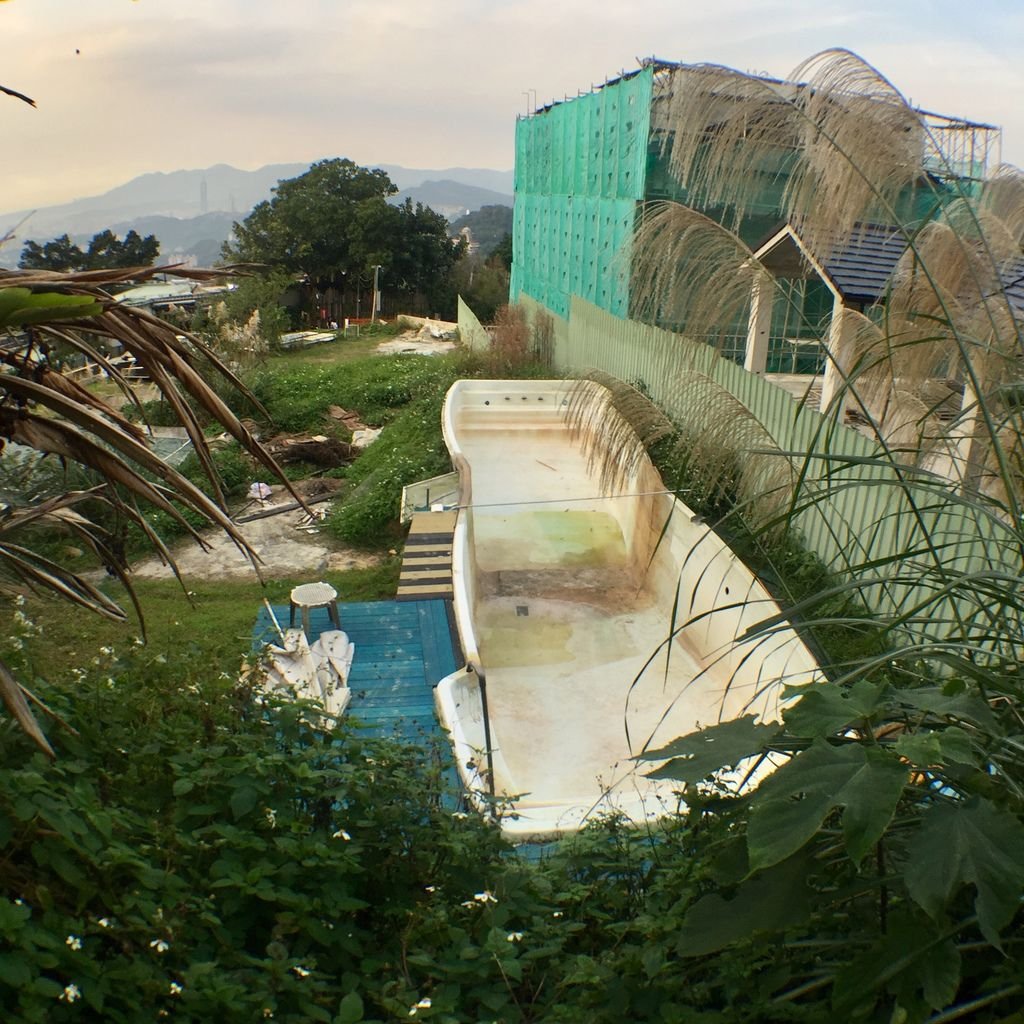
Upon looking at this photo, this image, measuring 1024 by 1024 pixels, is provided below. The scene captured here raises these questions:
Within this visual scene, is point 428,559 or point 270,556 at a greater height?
point 428,559

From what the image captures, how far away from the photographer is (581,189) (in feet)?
50.9

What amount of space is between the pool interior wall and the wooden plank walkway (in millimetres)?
241

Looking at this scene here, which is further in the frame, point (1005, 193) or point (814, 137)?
point (1005, 193)

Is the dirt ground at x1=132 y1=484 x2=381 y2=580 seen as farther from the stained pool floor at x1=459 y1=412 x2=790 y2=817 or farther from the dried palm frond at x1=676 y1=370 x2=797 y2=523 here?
the dried palm frond at x1=676 y1=370 x2=797 y2=523

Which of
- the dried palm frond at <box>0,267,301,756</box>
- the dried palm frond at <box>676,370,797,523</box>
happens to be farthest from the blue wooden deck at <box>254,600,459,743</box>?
the dried palm frond at <box>0,267,301,756</box>

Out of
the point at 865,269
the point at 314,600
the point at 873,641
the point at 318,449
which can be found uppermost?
the point at 865,269

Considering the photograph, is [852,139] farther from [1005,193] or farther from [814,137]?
[1005,193]

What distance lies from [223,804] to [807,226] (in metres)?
2.08

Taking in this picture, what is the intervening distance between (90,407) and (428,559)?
6.09 m

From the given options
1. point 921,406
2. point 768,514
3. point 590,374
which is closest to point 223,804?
point 768,514

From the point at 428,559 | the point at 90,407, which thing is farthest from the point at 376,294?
the point at 90,407

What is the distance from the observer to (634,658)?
6.95 metres

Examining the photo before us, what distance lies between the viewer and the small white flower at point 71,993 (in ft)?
4.50

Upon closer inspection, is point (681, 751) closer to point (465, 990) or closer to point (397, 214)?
point (465, 990)
